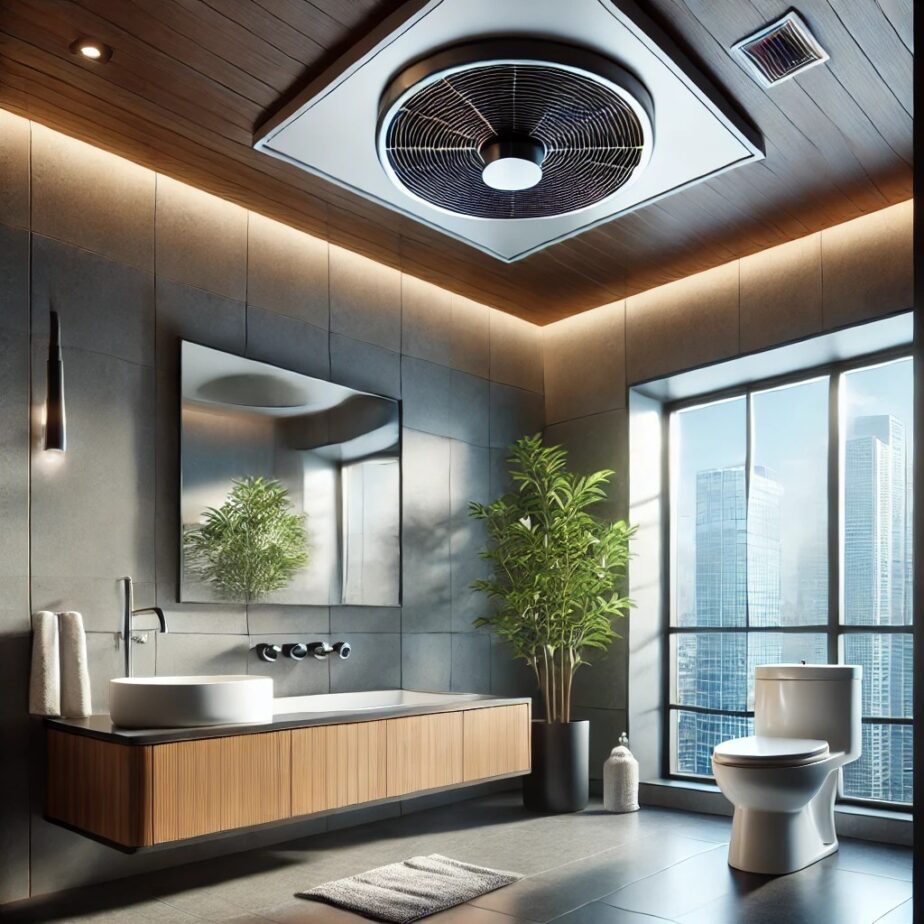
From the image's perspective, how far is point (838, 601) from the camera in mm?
4465

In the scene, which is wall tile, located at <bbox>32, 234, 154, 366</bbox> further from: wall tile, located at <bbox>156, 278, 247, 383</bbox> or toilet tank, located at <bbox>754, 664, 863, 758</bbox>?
toilet tank, located at <bbox>754, 664, 863, 758</bbox>

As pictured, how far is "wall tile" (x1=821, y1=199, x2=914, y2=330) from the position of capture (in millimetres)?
4043

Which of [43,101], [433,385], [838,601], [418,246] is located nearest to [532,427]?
[433,385]

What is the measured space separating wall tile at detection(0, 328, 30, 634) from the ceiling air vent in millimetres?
2601

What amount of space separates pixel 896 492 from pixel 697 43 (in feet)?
7.93

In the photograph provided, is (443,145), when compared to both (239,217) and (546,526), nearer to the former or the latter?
(239,217)

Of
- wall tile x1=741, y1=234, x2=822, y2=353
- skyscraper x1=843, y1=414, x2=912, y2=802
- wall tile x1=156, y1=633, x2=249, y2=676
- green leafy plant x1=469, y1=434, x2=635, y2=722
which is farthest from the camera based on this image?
green leafy plant x1=469, y1=434, x2=635, y2=722

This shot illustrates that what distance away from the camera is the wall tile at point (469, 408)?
5035 mm

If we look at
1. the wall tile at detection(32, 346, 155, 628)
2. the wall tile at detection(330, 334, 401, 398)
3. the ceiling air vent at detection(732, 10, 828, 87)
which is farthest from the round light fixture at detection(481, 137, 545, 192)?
the wall tile at detection(32, 346, 155, 628)

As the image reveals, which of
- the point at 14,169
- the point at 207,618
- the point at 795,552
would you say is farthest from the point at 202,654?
the point at 795,552

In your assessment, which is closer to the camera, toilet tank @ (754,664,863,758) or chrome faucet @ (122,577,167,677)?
chrome faucet @ (122,577,167,677)

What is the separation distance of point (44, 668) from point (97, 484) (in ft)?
2.26

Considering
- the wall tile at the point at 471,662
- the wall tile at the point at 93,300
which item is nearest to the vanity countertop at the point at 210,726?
the wall tile at the point at 471,662

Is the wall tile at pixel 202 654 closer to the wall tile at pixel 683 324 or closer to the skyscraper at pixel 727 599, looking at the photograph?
the skyscraper at pixel 727 599
